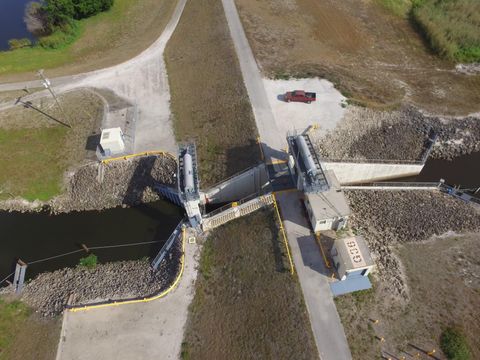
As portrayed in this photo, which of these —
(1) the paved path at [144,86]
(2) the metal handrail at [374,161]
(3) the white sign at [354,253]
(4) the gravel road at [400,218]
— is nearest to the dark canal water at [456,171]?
(2) the metal handrail at [374,161]

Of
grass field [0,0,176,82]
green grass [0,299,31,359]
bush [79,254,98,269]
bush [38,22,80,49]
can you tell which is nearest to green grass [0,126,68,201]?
bush [79,254,98,269]

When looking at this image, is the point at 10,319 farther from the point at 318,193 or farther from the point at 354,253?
the point at 354,253

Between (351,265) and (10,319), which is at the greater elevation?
(351,265)

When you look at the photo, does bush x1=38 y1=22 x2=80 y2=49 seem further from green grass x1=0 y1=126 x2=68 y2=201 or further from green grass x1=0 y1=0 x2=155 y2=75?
green grass x1=0 y1=126 x2=68 y2=201

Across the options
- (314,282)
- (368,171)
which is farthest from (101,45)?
(314,282)

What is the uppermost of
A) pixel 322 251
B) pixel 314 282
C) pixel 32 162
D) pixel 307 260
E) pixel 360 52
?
pixel 360 52

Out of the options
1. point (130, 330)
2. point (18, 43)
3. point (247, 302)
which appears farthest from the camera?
point (18, 43)
